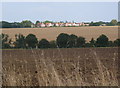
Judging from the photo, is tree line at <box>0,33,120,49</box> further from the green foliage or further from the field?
the green foliage

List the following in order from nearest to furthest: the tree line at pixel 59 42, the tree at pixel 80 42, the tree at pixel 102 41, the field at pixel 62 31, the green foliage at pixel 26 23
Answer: the tree line at pixel 59 42
the tree at pixel 80 42
the tree at pixel 102 41
the field at pixel 62 31
the green foliage at pixel 26 23

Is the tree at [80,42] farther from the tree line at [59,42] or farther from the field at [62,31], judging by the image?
the field at [62,31]

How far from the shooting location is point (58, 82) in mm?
6055

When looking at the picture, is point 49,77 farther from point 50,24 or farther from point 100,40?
point 50,24

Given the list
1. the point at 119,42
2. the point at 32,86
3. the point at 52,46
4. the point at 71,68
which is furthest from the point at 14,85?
the point at 119,42

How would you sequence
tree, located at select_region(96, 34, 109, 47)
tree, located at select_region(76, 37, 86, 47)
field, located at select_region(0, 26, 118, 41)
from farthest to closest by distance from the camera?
field, located at select_region(0, 26, 118, 41), tree, located at select_region(96, 34, 109, 47), tree, located at select_region(76, 37, 86, 47)

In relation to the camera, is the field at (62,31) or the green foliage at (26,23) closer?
the field at (62,31)

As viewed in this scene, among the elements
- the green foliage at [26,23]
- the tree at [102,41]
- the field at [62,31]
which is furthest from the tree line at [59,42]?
the green foliage at [26,23]

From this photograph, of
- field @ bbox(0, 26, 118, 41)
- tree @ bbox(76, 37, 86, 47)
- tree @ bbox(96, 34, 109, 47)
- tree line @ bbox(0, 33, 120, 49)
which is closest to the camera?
tree line @ bbox(0, 33, 120, 49)

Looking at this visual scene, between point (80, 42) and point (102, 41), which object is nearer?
point (80, 42)

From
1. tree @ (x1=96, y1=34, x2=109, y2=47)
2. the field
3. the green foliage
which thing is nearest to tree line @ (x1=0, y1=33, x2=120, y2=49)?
tree @ (x1=96, y1=34, x2=109, y2=47)

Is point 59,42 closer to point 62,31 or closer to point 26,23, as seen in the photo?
point 62,31

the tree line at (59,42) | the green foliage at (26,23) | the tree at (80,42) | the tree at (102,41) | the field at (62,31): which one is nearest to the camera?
the tree line at (59,42)

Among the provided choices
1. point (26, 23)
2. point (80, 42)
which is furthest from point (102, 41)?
point (26, 23)
